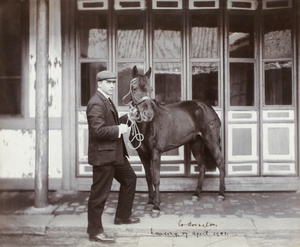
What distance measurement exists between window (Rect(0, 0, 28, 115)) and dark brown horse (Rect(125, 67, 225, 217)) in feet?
8.46

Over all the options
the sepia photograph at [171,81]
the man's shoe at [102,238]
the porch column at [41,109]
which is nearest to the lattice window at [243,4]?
the sepia photograph at [171,81]

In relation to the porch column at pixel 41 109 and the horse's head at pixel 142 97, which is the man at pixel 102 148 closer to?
the horse's head at pixel 142 97

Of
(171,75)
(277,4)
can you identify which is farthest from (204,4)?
(171,75)

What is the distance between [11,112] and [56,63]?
3.91ft

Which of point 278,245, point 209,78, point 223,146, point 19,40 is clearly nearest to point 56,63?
point 19,40

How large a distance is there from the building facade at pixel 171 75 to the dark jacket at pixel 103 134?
238cm

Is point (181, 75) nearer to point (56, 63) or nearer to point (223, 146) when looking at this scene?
point (223, 146)

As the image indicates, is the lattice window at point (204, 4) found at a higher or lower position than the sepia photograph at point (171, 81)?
higher

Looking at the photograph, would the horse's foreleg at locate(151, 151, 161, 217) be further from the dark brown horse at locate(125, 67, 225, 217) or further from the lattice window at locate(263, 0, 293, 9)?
the lattice window at locate(263, 0, 293, 9)

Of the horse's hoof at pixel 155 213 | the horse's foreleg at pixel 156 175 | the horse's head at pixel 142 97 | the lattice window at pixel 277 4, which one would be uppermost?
the lattice window at pixel 277 4

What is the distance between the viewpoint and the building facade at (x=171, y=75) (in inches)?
301

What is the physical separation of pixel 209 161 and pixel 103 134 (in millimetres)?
2951

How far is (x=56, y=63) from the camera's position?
301 inches

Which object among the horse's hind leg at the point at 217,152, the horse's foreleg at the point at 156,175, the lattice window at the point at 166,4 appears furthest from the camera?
the lattice window at the point at 166,4
